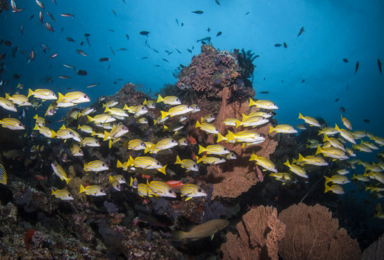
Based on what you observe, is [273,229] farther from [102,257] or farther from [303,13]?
[303,13]

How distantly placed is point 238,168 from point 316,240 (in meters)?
2.29

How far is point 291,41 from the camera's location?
4322 cm

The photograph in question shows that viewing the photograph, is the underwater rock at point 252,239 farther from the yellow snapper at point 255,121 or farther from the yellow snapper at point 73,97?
the yellow snapper at point 73,97

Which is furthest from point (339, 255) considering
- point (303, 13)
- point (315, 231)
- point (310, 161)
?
point (303, 13)

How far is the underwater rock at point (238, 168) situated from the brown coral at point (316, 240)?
1.39 m

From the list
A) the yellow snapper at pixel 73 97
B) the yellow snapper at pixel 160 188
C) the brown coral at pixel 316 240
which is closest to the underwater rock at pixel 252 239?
the brown coral at pixel 316 240

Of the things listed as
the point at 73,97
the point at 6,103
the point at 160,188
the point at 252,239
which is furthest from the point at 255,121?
the point at 6,103

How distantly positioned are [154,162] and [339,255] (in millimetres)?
3949

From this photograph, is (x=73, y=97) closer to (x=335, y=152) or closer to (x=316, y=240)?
(x=316, y=240)

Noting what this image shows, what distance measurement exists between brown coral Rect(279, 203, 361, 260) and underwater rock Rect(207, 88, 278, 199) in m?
1.39

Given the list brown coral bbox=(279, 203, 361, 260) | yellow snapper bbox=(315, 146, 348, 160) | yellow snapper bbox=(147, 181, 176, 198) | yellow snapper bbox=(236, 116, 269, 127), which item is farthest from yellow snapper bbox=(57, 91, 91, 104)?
yellow snapper bbox=(315, 146, 348, 160)

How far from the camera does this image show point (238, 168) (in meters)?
4.90

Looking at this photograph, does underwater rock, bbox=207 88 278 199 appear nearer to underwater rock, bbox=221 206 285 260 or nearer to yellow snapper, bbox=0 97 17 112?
underwater rock, bbox=221 206 285 260

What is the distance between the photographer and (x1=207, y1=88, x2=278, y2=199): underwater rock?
185 inches
